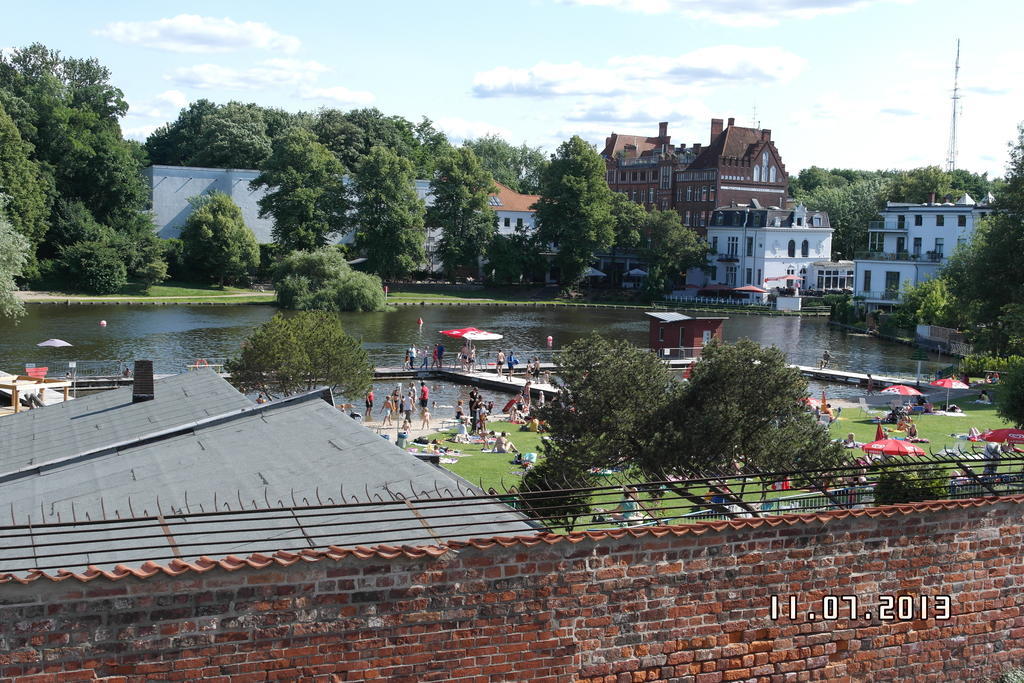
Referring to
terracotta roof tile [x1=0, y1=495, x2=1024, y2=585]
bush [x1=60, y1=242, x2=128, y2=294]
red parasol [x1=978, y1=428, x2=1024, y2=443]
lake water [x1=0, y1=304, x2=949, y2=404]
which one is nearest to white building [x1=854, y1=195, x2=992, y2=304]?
lake water [x1=0, y1=304, x2=949, y2=404]

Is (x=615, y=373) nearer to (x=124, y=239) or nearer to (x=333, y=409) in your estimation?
(x=333, y=409)

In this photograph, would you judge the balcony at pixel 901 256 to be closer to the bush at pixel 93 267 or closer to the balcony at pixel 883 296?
the balcony at pixel 883 296

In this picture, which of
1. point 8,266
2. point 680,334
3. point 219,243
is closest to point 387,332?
point 680,334

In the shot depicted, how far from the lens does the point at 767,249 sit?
8375 cm

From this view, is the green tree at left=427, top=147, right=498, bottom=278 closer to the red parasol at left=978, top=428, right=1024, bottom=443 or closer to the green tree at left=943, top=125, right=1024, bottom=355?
the green tree at left=943, top=125, right=1024, bottom=355

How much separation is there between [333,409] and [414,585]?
9393mm

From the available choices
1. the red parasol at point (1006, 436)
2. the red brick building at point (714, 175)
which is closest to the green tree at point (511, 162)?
the red brick building at point (714, 175)

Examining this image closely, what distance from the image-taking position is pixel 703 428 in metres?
16.9

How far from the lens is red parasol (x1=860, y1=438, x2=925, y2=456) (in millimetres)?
20812

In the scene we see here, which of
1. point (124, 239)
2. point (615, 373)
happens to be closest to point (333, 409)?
point (615, 373)

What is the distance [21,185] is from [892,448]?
61275 millimetres

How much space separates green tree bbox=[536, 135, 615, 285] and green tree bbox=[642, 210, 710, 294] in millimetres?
3690

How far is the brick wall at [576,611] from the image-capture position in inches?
270
